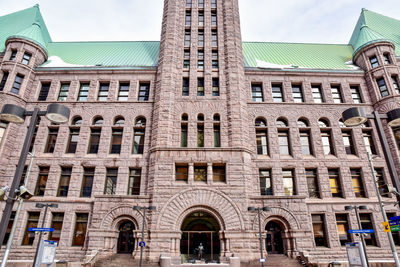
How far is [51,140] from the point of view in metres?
25.0

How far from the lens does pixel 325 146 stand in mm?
25375

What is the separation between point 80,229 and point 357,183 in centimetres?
2562

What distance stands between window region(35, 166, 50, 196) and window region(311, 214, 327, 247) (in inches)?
966

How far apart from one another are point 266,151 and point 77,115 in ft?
63.2

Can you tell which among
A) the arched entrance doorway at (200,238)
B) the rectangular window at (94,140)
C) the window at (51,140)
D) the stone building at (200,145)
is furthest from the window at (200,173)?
the window at (51,140)

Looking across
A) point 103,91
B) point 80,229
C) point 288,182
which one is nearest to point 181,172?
point 80,229

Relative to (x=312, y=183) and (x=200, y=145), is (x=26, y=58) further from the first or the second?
(x=312, y=183)

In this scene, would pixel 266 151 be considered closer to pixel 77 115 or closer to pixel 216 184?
pixel 216 184

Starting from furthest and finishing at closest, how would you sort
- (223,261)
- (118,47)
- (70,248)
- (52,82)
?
1. (118,47)
2. (52,82)
3. (70,248)
4. (223,261)

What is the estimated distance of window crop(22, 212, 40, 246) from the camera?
2121cm

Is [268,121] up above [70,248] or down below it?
above

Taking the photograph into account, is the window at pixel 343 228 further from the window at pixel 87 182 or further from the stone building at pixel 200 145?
the window at pixel 87 182

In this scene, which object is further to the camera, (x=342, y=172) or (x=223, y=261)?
(x=342, y=172)

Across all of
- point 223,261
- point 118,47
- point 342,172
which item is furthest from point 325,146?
point 118,47
